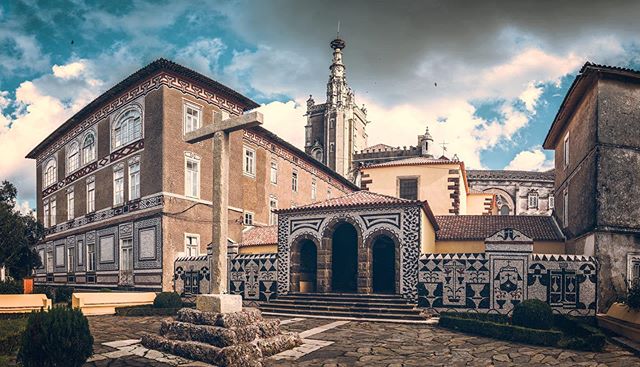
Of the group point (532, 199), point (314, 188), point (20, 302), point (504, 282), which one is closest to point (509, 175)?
point (532, 199)

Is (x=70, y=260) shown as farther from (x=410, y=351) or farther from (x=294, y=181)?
(x=410, y=351)

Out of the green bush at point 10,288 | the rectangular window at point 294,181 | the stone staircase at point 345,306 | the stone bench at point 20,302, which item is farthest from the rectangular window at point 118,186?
the rectangular window at point 294,181

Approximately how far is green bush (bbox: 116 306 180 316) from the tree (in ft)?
25.1

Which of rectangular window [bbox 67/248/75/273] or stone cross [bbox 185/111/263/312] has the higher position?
stone cross [bbox 185/111/263/312]

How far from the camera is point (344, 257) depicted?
2209 centimetres

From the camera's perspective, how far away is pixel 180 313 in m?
10.9

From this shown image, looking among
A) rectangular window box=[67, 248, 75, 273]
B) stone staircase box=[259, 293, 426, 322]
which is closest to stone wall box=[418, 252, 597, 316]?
stone staircase box=[259, 293, 426, 322]

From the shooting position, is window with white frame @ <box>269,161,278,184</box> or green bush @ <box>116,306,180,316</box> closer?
green bush @ <box>116,306,180,316</box>

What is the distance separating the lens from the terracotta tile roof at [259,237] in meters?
24.1

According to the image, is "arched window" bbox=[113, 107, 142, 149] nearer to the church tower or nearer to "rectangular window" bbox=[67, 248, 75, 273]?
"rectangular window" bbox=[67, 248, 75, 273]

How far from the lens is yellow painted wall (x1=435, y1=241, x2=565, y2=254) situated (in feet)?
71.0

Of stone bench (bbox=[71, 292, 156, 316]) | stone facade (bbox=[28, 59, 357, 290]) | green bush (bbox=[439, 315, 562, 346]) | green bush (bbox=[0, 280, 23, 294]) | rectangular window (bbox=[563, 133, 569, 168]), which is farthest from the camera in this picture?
stone facade (bbox=[28, 59, 357, 290])

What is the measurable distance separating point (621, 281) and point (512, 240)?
11.6 ft

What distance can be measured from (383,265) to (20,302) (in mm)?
14088
